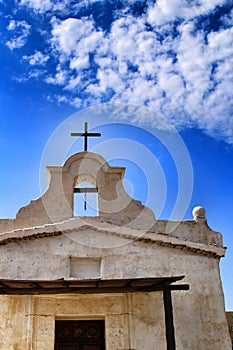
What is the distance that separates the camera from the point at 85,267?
35.1ft

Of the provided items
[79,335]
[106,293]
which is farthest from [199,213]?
[79,335]

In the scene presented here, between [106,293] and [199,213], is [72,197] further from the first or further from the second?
[199,213]

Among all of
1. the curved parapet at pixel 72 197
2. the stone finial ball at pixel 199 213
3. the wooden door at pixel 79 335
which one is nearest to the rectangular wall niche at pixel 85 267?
the wooden door at pixel 79 335

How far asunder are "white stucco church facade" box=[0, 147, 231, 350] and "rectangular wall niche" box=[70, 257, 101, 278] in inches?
0.9

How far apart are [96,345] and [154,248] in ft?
8.52

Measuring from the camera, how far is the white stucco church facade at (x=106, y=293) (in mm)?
10039

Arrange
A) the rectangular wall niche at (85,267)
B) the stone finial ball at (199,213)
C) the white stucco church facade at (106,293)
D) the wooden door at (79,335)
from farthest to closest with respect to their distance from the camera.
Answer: the stone finial ball at (199,213) → the rectangular wall niche at (85,267) → the wooden door at (79,335) → the white stucco church facade at (106,293)

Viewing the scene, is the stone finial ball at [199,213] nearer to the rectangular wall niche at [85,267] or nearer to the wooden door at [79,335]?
the rectangular wall niche at [85,267]

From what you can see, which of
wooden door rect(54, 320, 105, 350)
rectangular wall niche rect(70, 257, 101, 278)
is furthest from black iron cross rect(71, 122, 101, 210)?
wooden door rect(54, 320, 105, 350)

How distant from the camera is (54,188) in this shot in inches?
471

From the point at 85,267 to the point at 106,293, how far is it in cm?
95

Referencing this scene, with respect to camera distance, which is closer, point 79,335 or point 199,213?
point 79,335

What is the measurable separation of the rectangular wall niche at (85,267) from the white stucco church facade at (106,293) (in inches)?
0.9

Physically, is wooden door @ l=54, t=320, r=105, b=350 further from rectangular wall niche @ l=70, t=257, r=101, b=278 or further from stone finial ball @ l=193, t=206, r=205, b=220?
stone finial ball @ l=193, t=206, r=205, b=220
